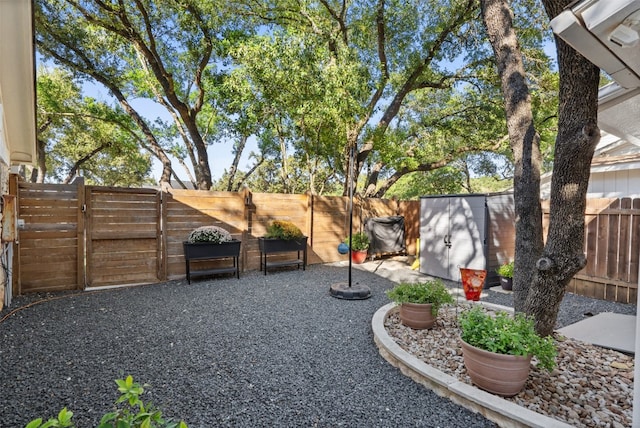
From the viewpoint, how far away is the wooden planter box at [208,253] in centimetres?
524

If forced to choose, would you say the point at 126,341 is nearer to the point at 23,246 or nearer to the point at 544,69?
the point at 23,246

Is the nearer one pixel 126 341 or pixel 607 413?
pixel 607 413

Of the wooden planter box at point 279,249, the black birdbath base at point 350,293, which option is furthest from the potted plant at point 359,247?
the black birdbath base at point 350,293

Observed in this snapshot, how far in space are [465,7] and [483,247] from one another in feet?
21.4

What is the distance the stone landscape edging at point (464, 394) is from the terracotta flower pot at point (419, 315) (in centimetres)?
54

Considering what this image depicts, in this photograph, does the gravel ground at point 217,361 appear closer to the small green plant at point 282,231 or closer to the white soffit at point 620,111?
the small green plant at point 282,231

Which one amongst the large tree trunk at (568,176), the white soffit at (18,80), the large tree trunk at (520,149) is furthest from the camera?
the white soffit at (18,80)

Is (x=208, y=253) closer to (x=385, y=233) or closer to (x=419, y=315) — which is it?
(x=419, y=315)

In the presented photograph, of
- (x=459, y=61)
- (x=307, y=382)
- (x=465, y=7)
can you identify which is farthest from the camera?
(x=459, y=61)

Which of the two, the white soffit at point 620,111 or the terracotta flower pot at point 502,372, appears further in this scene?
the white soffit at point 620,111

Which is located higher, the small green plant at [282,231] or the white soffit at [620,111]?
the white soffit at [620,111]

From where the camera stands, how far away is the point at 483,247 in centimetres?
526

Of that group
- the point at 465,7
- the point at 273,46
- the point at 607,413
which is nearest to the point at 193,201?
the point at 273,46

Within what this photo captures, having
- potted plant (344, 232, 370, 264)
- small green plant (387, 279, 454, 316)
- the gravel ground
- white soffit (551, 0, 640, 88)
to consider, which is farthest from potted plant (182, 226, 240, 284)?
white soffit (551, 0, 640, 88)
